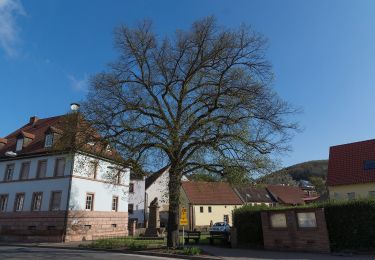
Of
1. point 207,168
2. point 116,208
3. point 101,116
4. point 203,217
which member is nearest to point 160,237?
point 116,208

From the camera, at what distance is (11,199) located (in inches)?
1454

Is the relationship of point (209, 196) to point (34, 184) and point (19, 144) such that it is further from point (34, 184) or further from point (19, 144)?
point (19, 144)

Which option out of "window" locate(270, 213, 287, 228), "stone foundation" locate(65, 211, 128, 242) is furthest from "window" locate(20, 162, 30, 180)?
"window" locate(270, 213, 287, 228)

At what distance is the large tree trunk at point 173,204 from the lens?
2180 cm

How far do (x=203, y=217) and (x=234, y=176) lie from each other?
1530 inches

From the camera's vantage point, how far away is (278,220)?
2120 cm

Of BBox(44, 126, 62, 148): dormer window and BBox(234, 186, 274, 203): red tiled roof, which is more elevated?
BBox(44, 126, 62, 148): dormer window

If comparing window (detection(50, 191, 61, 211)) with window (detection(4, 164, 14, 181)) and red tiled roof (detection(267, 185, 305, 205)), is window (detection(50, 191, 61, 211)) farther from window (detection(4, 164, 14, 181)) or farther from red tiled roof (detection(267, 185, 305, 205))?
red tiled roof (detection(267, 185, 305, 205))

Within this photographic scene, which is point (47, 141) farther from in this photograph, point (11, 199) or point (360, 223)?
point (360, 223)

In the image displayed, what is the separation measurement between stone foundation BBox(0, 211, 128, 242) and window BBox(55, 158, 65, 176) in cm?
375

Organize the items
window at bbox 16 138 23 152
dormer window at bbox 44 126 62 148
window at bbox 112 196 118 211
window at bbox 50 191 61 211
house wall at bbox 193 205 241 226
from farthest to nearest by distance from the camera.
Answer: house wall at bbox 193 205 241 226
window at bbox 112 196 118 211
window at bbox 16 138 23 152
dormer window at bbox 44 126 62 148
window at bbox 50 191 61 211

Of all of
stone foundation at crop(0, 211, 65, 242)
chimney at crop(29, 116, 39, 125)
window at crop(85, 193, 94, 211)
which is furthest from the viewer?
chimney at crop(29, 116, 39, 125)

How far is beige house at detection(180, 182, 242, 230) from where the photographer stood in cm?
5710

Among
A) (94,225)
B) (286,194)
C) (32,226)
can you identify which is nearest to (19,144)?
(32,226)
